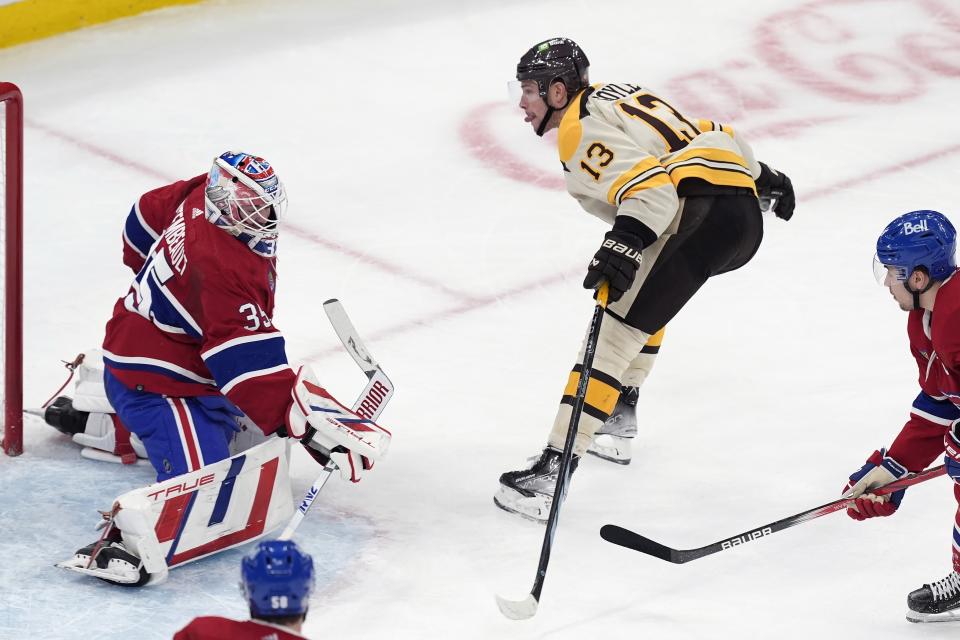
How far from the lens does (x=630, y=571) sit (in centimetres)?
354

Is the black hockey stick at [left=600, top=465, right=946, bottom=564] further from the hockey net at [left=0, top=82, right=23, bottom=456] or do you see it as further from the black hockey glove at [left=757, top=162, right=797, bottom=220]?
the hockey net at [left=0, top=82, right=23, bottom=456]

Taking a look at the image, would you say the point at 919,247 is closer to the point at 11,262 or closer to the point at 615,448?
the point at 615,448

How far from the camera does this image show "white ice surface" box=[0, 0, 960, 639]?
3465mm

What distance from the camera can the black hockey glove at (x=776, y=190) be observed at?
4156 millimetres

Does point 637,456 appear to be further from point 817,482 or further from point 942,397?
point 942,397

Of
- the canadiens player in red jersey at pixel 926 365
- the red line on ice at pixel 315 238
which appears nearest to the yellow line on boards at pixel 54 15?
the red line on ice at pixel 315 238

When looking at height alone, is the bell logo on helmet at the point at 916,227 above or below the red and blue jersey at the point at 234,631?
above

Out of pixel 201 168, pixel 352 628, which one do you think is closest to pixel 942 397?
pixel 352 628

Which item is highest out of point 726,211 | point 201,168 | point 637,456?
point 726,211

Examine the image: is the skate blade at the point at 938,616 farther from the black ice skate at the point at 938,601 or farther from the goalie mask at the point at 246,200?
the goalie mask at the point at 246,200

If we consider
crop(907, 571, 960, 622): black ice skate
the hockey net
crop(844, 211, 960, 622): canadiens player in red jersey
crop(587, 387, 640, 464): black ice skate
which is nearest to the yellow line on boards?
the hockey net

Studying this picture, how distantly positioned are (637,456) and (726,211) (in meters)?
0.71

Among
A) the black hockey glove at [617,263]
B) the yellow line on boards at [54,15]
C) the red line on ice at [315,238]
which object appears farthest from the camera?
the yellow line on boards at [54,15]

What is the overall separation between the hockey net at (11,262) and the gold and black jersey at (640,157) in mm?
1324
